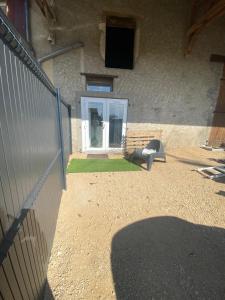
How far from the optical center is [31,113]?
4.32 feet

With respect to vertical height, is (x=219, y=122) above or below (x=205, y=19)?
below

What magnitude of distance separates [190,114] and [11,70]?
6.72 metres

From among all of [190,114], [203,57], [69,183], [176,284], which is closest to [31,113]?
[176,284]

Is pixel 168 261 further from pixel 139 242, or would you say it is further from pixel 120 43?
pixel 120 43

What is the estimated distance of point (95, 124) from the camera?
5.86m

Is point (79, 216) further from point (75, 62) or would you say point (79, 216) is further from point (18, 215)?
point (75, 62)

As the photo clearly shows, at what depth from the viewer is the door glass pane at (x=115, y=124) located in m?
5.81

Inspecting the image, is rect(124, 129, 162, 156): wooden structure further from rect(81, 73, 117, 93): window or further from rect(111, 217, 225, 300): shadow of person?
rect(111, 217, 225, 300): shadow of person

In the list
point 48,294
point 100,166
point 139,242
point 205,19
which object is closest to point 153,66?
point 205,19

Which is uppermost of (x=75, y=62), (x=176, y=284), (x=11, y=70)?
(x=75, y=62)

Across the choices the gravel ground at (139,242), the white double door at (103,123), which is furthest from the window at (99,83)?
the gravel ground at (139,242)

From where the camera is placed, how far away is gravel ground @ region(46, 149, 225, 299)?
149 centimetres

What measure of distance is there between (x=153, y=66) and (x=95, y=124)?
2.88 m

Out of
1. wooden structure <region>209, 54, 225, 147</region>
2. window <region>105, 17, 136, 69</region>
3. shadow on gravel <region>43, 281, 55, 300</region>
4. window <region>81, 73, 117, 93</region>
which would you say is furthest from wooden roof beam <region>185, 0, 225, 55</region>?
shadow on gravel <region>43, 281, 55, 300</region>
